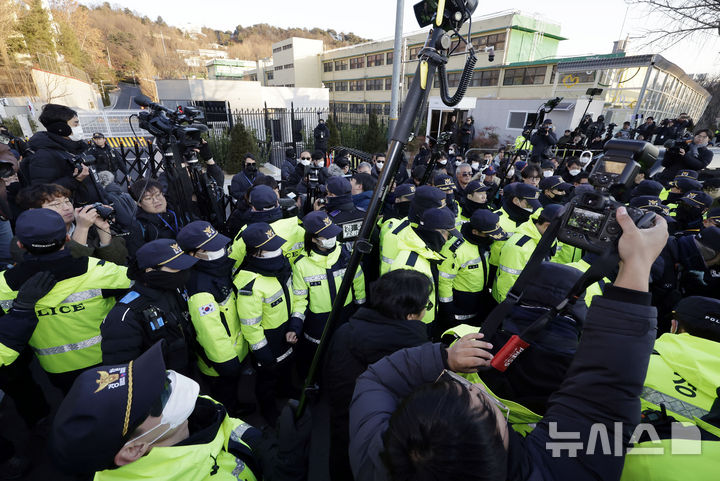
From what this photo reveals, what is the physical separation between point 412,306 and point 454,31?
1420mm

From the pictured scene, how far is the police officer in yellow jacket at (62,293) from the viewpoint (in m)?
2.22

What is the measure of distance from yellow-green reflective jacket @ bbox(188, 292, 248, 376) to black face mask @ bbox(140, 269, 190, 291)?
8.1 inches

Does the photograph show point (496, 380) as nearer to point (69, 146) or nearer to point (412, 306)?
point (412, 306)

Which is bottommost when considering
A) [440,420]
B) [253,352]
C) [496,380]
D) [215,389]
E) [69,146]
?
[215,389]

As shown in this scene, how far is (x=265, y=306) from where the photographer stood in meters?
2.76

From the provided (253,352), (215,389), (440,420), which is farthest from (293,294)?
(440,420)

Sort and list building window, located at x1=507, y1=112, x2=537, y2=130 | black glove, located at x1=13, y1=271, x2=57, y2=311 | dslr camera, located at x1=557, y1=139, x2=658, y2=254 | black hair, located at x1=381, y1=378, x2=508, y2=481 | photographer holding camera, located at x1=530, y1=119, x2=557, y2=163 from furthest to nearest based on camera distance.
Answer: building window, located at x1=507, y1=112, x2=537, y2=130
photographer holding camera, located at x1=530, y1=119, x2=557, y2=163
black glove, located at x1=13, y1=271, x2=57, y2=311
dslr camera, located at x1=557, y1=139, x2=658, y2=254
black hair, located at x1=381, y1=378, x2=508, y2=481

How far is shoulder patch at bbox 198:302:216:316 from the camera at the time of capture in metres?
2.44

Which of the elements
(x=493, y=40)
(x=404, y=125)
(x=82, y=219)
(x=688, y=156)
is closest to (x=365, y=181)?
(x=82, y=219)

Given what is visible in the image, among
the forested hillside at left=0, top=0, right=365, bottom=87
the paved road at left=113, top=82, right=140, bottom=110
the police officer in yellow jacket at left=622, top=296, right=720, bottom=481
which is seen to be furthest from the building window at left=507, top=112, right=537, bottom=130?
the paved road at left=113, top=82, right=140, bottom=110

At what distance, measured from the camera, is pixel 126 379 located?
3.84 feet

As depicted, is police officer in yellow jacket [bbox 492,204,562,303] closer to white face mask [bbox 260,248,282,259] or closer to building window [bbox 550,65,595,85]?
white face mask [bbox 260,248,282,259]

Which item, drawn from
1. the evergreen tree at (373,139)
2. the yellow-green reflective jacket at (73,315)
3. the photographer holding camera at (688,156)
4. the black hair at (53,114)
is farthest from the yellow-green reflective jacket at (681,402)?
the evergreen tree at (373,139)

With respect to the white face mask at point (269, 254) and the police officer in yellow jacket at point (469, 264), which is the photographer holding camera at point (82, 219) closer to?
the white face mask at point (269, 254)
